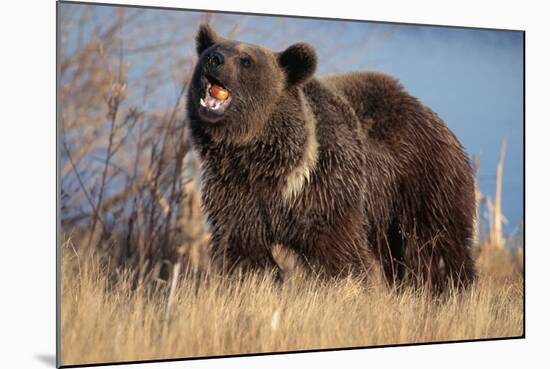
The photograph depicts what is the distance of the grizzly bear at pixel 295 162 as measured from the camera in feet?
22.1

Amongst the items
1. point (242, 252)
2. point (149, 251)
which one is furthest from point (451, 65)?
point (149, 251)

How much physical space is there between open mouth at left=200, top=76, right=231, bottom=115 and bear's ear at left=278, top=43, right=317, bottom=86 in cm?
49

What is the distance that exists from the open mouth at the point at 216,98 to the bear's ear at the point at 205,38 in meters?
0.30

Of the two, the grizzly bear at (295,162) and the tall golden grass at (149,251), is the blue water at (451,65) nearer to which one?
the grizzly bear at (295,162)

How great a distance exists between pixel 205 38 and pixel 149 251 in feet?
4.85

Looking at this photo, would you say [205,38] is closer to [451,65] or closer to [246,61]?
[246,61]

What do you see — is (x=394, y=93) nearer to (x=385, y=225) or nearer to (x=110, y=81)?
(x=385, y=225)

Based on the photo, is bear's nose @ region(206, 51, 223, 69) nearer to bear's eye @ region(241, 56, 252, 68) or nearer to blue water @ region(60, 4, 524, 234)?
bear's eye @ region(241, 56, 252, 68)

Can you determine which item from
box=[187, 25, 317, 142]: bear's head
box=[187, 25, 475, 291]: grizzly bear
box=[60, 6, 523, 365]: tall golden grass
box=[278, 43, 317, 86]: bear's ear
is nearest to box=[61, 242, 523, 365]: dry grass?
box=[60, 6, 523, 365]: tall golden grass

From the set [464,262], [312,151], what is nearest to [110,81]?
[312,151]

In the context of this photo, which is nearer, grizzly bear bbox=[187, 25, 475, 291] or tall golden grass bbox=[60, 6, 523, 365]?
tall golden grass bbox=[60, 6, 523, 365]

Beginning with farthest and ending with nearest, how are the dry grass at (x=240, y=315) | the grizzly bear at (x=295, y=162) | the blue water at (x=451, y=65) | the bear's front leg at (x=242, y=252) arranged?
the blue water at (x=451, y=65)
the bear's front leg at (x=242, y=252)
the grizzly bear at (x=295, y=162)
the dry grass at (x=240, y=315)

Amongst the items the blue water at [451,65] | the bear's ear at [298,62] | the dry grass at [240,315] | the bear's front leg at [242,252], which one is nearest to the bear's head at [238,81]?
the bear's ear at [298,62]

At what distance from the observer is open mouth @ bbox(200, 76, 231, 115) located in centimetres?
667
